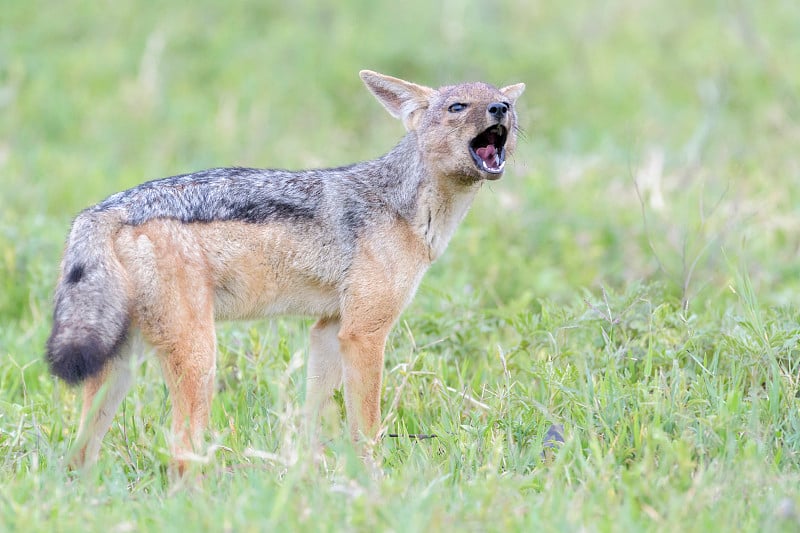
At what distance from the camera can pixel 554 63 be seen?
541 inches

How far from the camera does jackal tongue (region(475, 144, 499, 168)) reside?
6.14m

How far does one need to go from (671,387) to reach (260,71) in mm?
8821

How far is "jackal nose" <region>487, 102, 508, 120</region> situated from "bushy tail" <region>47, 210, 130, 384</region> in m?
2.10

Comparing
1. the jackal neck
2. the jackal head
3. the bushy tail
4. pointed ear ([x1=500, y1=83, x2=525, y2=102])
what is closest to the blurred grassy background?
pointed ear ([x1=500, y1=83, x2=525, y2=102])

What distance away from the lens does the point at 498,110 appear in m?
6.08

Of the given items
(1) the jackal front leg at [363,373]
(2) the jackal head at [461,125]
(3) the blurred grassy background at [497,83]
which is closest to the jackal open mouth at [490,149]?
(2) the jackal head at [461,125]

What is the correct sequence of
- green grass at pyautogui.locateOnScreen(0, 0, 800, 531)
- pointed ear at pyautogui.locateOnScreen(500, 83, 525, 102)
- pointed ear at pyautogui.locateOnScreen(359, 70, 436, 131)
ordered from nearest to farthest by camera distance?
green grass at pyautogui.locateOnScreen(0, 0, 800, 531) < pointed ear at pyautogui.locateOnScreen(359, 70, 436, 131) < pointed ear at pyautogui.locateOnScreen(500, 83, 525, 102)

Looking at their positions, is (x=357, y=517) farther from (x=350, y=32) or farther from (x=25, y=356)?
(x=350, y=32)

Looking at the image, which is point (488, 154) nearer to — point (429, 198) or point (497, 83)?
point (429, 198)

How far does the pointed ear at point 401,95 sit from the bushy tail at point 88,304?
1.90 meters

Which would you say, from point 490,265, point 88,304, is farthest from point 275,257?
point 490,265

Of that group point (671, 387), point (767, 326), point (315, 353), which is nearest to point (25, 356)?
point (315, 353)

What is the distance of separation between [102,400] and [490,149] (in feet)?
8.13

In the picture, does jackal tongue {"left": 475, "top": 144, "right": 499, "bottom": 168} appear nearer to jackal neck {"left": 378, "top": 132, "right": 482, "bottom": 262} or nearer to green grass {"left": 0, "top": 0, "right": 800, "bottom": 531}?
jackal neck {"left": 378, "top": 132, "right": 482, "bottom": 262}
